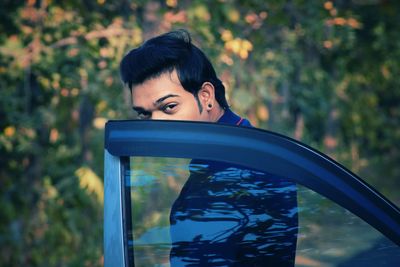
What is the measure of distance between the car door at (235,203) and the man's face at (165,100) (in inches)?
17.3

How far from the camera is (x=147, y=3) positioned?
6680 mm

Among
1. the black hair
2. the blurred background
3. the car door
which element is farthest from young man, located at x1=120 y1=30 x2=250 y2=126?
the blurred background

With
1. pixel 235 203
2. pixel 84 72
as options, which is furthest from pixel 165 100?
pixel 84 72

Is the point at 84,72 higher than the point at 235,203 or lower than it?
higher

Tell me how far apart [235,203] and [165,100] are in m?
0.60

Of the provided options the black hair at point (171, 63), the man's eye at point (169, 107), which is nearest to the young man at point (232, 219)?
the man's eye at point (169, 107)

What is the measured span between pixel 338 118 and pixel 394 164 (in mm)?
3603

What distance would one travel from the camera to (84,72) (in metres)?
6.47

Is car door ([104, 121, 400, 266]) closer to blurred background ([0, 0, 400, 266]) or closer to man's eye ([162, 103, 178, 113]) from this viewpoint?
man's eye ([162, 103, 178, 113])

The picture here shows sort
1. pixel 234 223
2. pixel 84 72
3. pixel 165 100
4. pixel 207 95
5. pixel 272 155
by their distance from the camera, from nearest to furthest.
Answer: pixel 272 155 → pixel 234 223 → pixel 165 100 → pixel 207 95 → pixel 84 72

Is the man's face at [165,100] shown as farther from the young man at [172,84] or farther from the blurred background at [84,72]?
the blurred background at [84,72]

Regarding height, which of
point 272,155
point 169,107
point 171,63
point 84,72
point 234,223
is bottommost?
point 234,223

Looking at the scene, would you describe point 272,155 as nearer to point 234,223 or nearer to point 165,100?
point 234,223

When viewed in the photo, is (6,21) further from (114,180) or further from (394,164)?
(394,164)
